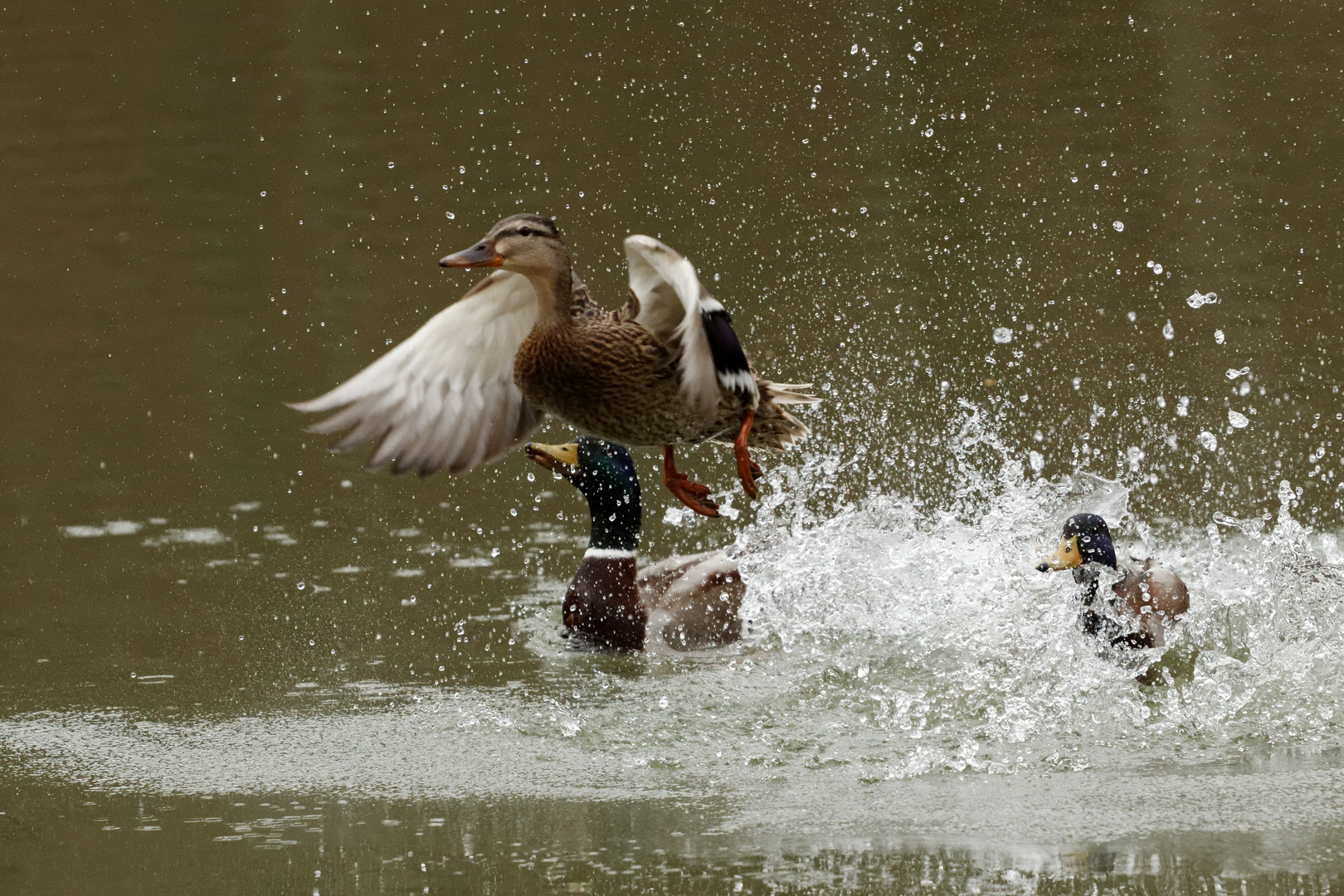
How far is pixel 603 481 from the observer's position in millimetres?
6691

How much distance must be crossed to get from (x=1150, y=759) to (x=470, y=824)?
1781 mm

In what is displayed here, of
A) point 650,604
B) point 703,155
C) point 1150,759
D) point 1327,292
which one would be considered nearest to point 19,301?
point 703,155

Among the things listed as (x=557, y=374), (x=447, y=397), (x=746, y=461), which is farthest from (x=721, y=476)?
(x=557, y=374)

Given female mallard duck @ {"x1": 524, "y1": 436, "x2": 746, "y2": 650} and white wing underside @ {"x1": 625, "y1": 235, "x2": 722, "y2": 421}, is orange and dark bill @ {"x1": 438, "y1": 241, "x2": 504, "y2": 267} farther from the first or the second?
female mallard duck @ {"x1": 524, "y1": 436, "x2": 746, "y2": 650}

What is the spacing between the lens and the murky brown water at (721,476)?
15.7 feet

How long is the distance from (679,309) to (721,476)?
9.36 feet

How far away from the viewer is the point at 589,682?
20.0ft

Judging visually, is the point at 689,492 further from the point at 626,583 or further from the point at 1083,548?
the point at 1083,548

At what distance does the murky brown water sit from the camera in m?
4.79

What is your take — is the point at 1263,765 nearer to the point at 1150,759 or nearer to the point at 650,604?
the point at 1150,759

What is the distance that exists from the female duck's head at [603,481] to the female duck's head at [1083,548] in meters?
1.44

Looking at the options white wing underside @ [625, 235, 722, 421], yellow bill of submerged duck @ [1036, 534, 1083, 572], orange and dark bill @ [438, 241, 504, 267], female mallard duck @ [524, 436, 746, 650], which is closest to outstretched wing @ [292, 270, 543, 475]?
white wing underside @ [625, 235, 722, 421]

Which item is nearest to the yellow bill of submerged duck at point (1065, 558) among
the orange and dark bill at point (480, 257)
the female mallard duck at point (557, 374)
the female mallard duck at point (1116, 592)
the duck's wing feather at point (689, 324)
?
the female mallard duck at point (1116, 592)

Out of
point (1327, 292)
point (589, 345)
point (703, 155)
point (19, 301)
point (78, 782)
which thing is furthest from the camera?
point (703, 155)
